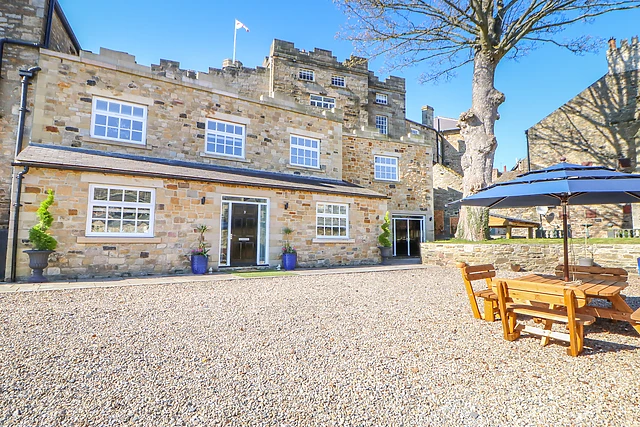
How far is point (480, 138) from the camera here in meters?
12.5

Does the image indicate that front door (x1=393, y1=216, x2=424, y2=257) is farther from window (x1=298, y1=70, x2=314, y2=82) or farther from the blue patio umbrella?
the blue patio umbrella

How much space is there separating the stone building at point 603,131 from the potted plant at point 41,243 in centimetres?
2239

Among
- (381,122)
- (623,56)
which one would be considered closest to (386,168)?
(381,122)

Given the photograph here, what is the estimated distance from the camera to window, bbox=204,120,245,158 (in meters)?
11.9

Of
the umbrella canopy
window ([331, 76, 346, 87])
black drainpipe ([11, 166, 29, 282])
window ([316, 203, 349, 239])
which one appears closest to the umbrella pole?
the umbrella canopy

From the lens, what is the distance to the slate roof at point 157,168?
8.05 meters

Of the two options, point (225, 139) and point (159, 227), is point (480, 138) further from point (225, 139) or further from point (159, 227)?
point (159, 227)

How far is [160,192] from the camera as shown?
9.20 meters

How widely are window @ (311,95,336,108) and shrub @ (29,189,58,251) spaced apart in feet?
52.1

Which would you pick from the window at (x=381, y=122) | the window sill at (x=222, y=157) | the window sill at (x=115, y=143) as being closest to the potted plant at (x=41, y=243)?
the window sill at (x=115, y=143)

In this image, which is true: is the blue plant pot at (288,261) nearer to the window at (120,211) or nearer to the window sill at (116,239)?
the window sill at (116,239)

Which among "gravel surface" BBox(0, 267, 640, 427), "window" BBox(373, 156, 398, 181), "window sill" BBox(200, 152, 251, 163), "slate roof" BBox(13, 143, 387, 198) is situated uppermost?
"window" BBox(373, 156, 398, 181)

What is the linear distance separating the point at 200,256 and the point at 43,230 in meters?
3.55

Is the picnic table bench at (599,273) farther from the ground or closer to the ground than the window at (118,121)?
closer to the ground
